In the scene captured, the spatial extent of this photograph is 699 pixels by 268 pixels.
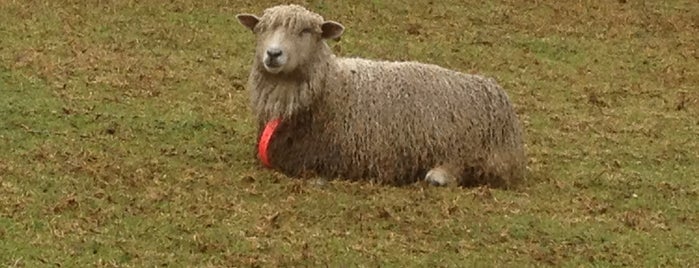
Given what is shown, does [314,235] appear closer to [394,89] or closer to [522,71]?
[394,89]

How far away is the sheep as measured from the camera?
27.7 ft

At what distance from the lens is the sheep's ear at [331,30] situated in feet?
28.0

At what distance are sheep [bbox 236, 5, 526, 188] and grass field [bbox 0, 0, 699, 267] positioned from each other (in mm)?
253

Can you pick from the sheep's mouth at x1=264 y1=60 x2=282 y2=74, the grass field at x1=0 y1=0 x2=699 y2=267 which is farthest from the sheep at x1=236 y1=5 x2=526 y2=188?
the grass field at x1=0 y1=0 x2=699 y2=267

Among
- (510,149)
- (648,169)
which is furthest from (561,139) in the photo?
(510,149)

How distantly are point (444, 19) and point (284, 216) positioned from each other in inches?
374

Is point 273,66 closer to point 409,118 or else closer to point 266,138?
point 266,138

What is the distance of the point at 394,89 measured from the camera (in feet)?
28.6

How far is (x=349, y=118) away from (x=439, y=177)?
711 millimetres

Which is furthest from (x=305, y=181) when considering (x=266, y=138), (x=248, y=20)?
(x=248, y=20)

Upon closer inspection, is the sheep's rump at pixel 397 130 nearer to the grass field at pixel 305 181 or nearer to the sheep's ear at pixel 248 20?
the grass field at pixel 305 181

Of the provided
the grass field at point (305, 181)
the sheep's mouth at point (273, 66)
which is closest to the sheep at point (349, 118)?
the sheep's mouth at point (273, 66)

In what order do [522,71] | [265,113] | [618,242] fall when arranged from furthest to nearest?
[522,71] < [265,113] < [618,242]

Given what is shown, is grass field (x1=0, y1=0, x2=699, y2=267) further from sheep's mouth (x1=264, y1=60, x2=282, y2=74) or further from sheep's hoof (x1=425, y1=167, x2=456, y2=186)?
sheep's mouth (x1=264, y1=60, x2=282, y2=74)
